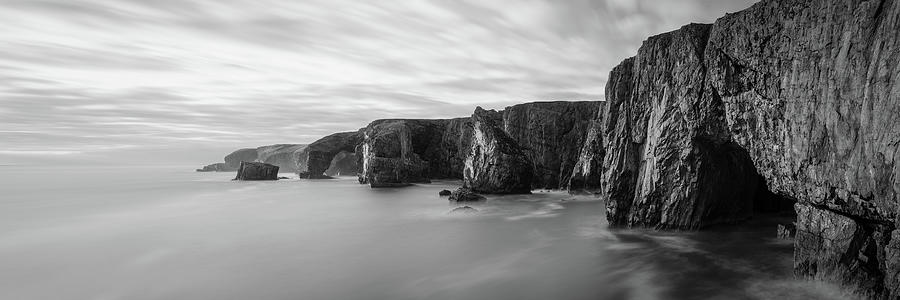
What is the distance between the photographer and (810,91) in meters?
9.60

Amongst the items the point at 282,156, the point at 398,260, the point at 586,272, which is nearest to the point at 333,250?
the point at 398,260

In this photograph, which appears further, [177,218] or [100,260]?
[177,218]

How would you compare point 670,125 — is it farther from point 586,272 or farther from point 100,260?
point 100,260

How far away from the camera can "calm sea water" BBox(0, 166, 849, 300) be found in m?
11.5

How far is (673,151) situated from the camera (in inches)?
630

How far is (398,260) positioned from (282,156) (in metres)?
90.4

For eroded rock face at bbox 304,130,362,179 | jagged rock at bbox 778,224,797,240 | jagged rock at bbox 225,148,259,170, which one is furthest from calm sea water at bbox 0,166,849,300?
jagged rock at bbox 225,148,259,170

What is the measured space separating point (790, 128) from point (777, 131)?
622 millimetres

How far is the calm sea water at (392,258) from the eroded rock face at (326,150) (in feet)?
130

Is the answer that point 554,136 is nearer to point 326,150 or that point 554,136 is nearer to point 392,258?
point 392,258

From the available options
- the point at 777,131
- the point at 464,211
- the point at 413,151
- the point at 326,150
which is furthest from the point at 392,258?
the point at 326,150

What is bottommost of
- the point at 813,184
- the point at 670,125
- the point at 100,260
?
the point at 100,260

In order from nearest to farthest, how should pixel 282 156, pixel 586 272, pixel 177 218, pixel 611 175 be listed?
pixel 586 272 < pixel 611 175 < pixel 177 218 < pixel 282 156

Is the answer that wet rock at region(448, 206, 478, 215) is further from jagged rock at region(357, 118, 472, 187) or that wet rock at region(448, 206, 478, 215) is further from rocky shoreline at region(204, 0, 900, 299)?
jagged rock at region(357, 118, 472, 187)
